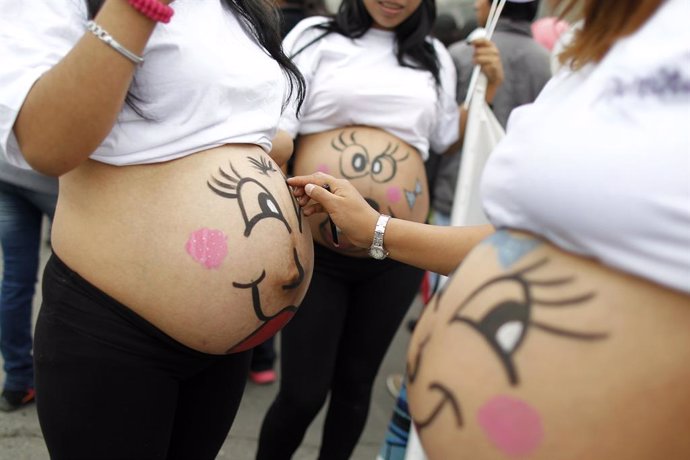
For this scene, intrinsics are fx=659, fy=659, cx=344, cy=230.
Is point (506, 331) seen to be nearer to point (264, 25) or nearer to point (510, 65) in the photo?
point (264, 25)

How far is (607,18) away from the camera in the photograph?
38.3 inches

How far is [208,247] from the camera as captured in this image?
49.6 inches

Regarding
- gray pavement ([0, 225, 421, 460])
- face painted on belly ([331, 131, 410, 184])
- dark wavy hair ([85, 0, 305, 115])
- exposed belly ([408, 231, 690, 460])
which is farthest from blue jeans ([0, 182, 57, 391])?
exposed belly ([408, 231, 690, 460])

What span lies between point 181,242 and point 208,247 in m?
0.05

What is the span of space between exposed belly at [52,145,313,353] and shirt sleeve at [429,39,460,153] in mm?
1200

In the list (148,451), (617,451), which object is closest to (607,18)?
(617,451)

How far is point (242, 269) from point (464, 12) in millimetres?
5059

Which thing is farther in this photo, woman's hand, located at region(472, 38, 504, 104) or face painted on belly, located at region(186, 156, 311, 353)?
woman's hand, located at region(472, 38, 504, 104)

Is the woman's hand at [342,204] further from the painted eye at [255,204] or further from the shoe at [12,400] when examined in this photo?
the shoe at [12,400]

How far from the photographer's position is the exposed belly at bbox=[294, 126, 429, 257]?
2.04 meters

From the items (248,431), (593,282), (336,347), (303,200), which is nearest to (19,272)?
(248,431)

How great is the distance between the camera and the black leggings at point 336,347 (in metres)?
2.10

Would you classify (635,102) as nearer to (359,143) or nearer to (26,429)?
(359,143)

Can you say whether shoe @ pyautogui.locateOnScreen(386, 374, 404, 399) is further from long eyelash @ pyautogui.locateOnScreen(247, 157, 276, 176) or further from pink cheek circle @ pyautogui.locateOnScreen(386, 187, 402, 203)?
long eyelash @ pyautogui.locateOnScreen(247, 157, 276, 176)
